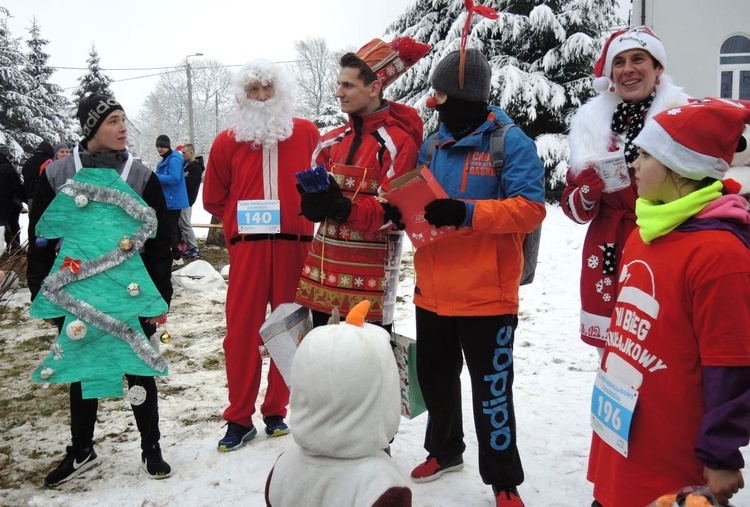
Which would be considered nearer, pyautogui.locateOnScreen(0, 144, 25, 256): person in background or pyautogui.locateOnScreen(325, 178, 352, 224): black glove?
pyautogui.locateOnScreen(325, 178, 352, 224): black glove

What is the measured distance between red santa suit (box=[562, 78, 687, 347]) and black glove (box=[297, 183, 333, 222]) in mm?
→ 1163

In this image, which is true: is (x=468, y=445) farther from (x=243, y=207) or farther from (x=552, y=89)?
(x=552, y=89)

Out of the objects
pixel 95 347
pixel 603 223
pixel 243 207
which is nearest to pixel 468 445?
pixel 603 223

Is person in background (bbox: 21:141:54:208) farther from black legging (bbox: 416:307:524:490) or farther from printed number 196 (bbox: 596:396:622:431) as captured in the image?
printed number 196 (bbox: 596:396:622:431)

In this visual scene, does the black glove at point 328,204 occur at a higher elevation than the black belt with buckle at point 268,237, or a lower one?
higher

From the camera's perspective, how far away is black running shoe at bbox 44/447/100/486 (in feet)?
10.7

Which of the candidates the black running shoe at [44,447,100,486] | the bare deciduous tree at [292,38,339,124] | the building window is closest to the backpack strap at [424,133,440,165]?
the black running shoe at [44,447,100,486]

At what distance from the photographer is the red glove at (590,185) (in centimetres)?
268

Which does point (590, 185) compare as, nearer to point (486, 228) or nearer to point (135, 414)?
point (486, 228)

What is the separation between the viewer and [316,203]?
2926 millimetres

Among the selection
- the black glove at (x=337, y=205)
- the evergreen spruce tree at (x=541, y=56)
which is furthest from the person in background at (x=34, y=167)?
the evergreen spruce tree at (x=541, y=56)

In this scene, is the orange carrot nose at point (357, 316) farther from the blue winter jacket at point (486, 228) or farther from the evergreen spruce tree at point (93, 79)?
the evergreen spruce tree at point (93, 79)

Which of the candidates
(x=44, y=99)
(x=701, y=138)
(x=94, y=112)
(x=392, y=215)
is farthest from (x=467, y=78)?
(x=44, y=99)

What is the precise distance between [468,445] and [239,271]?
5.78ft
